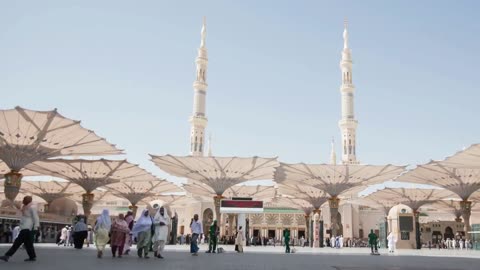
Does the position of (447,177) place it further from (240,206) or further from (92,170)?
(92,170)

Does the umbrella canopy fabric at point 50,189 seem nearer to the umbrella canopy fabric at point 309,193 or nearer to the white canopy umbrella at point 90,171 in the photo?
the white canopy umbrella at point 90,171

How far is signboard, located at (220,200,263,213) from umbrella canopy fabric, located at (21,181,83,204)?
88.4 ft

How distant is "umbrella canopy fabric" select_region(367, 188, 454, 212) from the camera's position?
46.2 m

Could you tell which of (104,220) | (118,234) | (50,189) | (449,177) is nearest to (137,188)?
(50,189)

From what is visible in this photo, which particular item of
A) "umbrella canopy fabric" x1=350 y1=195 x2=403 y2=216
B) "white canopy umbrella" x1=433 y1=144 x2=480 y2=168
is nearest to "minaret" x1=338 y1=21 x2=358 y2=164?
"umbrella canopy fabric" x1=350 y1=195 x2=403 y2=216

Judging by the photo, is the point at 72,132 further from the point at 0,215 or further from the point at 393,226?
the point at 393,226

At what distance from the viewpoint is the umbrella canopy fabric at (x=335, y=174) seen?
33.8 m

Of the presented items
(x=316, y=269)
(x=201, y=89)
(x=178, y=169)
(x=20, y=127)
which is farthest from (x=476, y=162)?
(x=201, y=89)

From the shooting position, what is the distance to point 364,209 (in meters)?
69.5

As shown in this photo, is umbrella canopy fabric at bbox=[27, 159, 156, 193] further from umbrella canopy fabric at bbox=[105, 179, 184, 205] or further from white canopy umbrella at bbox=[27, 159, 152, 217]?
umbrella canopy fabric at bbox=[105, 179, 184, 205]

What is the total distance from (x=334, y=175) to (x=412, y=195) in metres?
16.0

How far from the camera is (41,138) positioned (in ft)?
84.4

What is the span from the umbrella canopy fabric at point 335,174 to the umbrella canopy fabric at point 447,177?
1299 mm

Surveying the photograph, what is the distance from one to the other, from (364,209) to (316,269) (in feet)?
209
